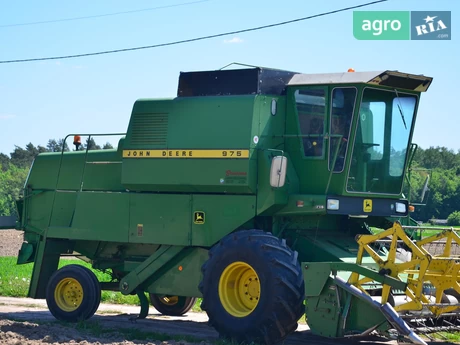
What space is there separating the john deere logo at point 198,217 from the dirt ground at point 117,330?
67.7 inches

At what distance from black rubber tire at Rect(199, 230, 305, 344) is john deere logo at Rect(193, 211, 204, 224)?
0.98 meters

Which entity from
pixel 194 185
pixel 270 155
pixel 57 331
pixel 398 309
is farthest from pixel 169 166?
pixel 398 309

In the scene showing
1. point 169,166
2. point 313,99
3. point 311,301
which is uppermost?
point 313,99

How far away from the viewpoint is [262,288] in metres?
10.8

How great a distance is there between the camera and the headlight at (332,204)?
11.6 metres

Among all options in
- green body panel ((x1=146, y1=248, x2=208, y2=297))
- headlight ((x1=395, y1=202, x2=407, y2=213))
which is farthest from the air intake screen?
headlight ((x1=395, y1=202, x2=407, y2=213))

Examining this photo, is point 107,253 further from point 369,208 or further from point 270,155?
point 369,208

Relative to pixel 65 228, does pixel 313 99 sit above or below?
above

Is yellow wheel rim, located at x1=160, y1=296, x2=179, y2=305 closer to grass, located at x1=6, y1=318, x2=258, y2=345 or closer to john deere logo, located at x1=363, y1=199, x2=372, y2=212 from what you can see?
grass, located at x1=6, y1=318, x2=258, y2=345

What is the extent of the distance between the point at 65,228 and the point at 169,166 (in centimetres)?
252

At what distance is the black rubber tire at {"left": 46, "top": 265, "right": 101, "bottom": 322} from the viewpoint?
13320 mm

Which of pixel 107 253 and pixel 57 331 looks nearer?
pixel 57 331

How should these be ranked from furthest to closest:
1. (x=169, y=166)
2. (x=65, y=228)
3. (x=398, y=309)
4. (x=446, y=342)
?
(x=65, y=228) → (x=169, y=166) → (x=446, y=342) → (x=398, y=309)

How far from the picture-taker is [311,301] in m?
10.8
